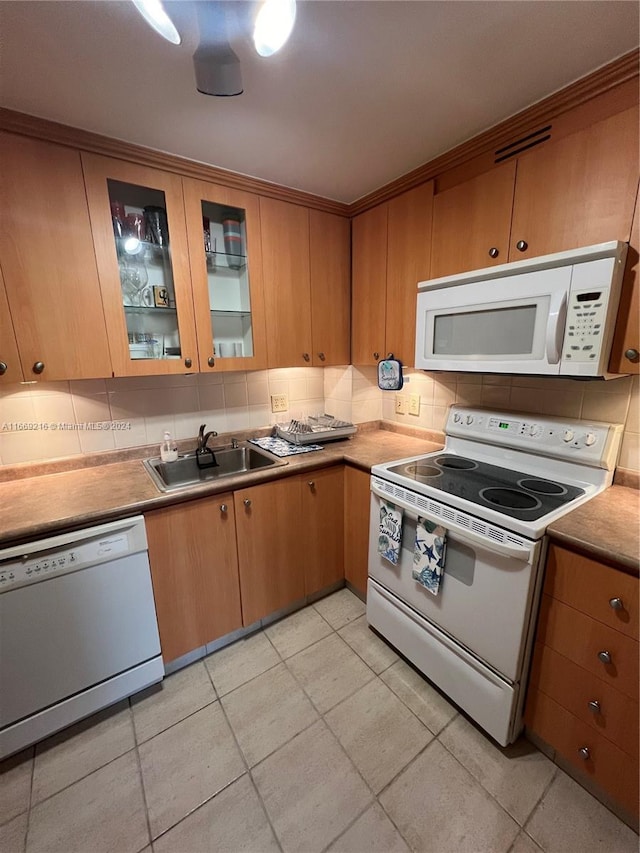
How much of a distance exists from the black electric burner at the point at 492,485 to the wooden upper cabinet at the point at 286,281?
0.87 metres

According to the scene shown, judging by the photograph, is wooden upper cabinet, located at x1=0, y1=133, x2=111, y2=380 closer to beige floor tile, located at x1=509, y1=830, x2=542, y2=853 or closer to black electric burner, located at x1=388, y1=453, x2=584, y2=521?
black electric burner, located at x1=388, y1=453, x2=584, y2=521

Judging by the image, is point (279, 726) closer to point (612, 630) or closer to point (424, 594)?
point (424, 594)

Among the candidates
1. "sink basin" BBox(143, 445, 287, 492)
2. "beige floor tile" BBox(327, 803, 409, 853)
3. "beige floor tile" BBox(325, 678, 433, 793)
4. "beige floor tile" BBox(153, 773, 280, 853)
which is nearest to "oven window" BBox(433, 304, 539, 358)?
"sink basin" BBox(143, 445, 287, 492)

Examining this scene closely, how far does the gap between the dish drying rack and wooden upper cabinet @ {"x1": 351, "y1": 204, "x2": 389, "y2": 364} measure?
423mm

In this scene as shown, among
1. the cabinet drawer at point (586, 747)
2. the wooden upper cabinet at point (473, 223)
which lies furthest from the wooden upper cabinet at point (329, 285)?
the cabinet drawer at point (586, 747)

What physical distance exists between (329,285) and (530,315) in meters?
1.14

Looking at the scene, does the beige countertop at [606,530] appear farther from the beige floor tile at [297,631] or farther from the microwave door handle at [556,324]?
the beige floor tile at [297,631]

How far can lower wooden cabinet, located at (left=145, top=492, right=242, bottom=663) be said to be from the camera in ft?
4.81

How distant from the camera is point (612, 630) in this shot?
1015 mm

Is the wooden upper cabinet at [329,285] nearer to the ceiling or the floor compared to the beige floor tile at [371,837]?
nearer to the ceiling

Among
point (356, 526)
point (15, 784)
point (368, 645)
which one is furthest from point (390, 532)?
point (15, 784)

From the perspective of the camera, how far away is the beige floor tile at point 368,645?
168cm

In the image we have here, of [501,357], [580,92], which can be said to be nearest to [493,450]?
[501,357]

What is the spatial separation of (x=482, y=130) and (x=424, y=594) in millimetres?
1878
